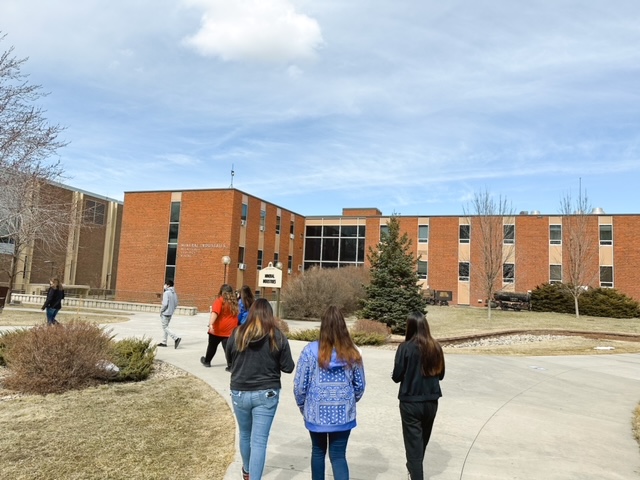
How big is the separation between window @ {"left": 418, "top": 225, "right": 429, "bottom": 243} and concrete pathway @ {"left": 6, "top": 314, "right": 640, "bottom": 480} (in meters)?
34.3

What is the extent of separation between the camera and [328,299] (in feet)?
89.8

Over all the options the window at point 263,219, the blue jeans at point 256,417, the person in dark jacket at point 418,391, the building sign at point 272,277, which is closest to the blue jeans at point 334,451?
the blue jeans at point 256,417

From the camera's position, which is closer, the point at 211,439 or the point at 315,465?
the point at 315,465

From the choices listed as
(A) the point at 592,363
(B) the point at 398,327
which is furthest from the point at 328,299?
(A) the point at 592,363

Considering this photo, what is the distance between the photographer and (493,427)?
648 centimetres

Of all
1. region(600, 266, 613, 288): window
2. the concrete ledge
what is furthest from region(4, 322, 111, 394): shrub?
region(600, 266, 613, 288): window

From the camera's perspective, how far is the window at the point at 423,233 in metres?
45.6

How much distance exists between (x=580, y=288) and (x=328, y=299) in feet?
55.1

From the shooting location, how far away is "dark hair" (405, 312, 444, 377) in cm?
425

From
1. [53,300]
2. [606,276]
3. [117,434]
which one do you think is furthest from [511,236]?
[117,434]

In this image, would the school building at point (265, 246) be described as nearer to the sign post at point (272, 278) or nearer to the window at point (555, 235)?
the window at point (555, 235)

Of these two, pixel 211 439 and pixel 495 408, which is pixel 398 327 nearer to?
pixel 495 408

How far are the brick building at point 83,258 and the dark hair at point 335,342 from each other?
3894 cm

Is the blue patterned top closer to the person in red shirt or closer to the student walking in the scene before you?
the student walking
